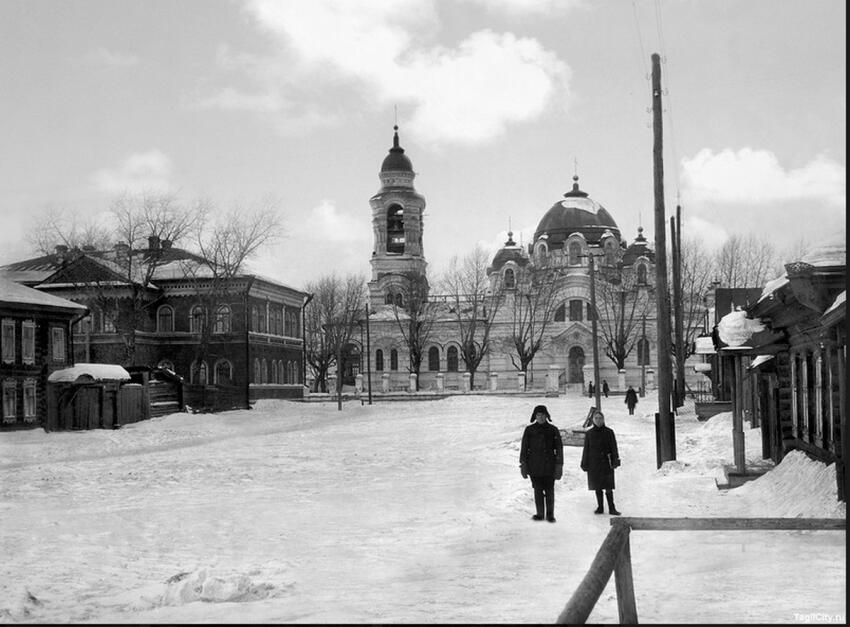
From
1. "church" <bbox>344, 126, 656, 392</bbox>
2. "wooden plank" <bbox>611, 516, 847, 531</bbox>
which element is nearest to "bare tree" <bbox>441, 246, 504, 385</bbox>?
"church" <bbox>344, 126, 656, 392</bbox>

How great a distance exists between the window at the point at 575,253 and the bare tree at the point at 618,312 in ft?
17.9

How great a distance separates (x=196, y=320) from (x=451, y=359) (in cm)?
2891

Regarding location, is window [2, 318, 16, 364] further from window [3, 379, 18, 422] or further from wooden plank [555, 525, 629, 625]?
wooden plank [555, 525, 629, 625]

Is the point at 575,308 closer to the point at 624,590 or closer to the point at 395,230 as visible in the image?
the point at 395,230

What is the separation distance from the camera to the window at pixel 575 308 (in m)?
76.4

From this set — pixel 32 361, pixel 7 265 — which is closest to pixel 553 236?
pixel 7 265

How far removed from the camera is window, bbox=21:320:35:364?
32656 millimetres

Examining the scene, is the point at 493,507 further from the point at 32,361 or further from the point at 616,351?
the point at 616,351

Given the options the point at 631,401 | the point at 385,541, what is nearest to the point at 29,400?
the point at 631,401

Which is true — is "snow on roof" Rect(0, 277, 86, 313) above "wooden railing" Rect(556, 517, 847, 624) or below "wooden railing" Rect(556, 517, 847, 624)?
above

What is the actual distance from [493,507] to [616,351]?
56947 mm

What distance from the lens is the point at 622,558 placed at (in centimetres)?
633

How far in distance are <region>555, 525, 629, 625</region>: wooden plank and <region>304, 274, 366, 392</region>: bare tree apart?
206 feet

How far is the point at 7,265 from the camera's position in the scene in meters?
55.0
